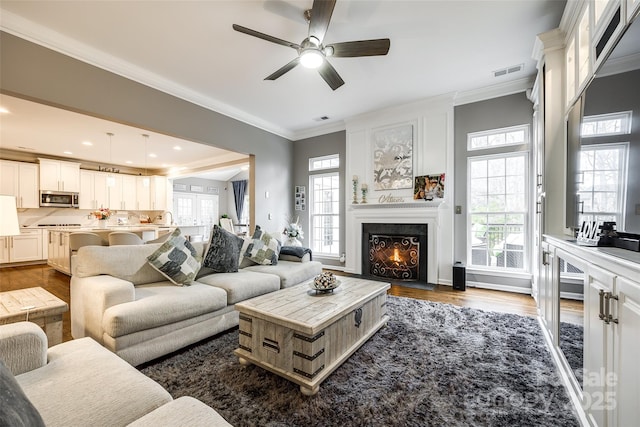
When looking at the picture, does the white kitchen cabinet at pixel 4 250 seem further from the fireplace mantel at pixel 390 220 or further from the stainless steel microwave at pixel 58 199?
the fireplace mantel at pixel 390 220

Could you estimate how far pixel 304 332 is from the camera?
1.62 meters

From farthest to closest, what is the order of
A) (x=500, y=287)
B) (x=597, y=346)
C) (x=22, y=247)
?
A: (x=22, y=247)
(x=500, y=287)
(x=597, y=346)

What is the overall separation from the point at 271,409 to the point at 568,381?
1.84 metres

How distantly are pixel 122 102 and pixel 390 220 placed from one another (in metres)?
4.14

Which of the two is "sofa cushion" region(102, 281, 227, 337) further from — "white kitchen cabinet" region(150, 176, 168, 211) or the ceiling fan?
"white kitchen cabinet" region(150, 176, 168, 211)

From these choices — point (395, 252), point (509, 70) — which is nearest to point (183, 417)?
point (395, 252)

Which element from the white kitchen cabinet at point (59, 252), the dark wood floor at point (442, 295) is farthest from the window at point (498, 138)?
the white kitchen cabinet at point (59, 252)

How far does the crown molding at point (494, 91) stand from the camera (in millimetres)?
3693

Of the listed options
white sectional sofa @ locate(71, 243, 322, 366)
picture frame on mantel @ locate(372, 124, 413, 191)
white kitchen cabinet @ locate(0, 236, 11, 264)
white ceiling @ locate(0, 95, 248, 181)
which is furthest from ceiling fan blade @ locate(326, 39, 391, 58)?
white kitchen cabinet @ locate(0, 236, 11, 264)

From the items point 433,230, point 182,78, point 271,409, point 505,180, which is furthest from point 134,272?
point 505,180

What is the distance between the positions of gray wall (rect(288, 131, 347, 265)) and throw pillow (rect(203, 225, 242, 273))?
274 cm

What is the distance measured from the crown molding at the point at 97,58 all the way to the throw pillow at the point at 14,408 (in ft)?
11.1

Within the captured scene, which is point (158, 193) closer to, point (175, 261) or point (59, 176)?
point (59, 176)

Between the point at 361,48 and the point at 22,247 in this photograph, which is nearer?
the point at 361,48
